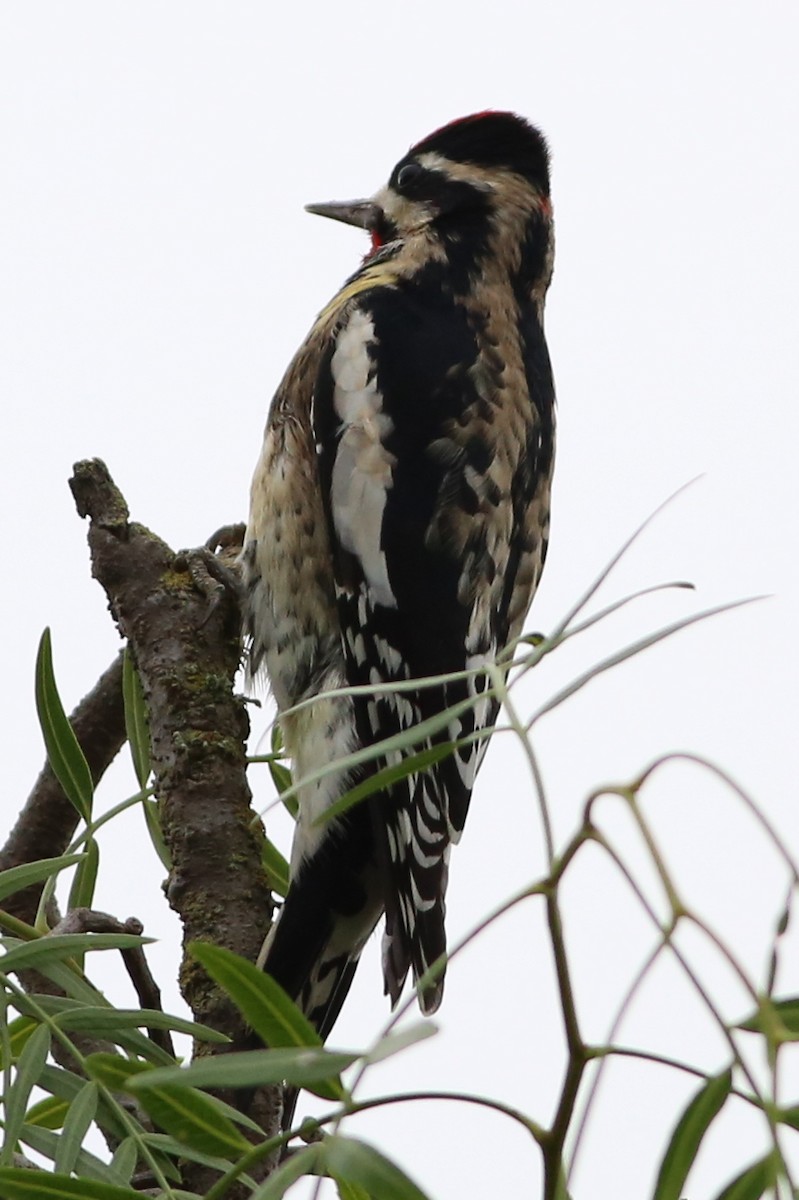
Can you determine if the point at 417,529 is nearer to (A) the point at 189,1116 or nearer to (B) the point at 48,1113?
(B) the point at 48,1113

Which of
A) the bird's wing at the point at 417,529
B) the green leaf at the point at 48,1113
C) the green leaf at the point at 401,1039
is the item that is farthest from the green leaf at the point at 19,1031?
the green leaf at the point at 401,1039

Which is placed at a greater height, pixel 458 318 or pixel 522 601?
pixel 458 318

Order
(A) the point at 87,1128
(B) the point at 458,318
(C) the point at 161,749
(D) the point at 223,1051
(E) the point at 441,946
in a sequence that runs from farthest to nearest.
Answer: (B) the point at 458,318 < (E) the point at 441,946 < (C) the point at 161,749 < (D) the point at 223,1051 < (A) the point at 87,1128

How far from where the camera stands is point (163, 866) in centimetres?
196

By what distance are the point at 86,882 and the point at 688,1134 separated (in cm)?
106

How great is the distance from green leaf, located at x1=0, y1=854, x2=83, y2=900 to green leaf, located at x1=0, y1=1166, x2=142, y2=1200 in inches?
18.6

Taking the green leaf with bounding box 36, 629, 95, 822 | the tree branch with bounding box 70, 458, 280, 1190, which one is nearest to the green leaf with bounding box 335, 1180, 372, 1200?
the tree branch with bounding box 70, 458, 280, 1190

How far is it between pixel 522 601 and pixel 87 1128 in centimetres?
162

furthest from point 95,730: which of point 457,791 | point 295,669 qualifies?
point 457,791

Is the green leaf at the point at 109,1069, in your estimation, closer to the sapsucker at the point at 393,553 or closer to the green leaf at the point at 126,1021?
the green leaf at the point at 126,1021

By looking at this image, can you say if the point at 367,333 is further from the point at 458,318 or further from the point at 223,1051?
the point at 223,1051

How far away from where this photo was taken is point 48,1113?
1.61m

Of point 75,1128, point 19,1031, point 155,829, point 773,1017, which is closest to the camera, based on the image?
point 773,1017

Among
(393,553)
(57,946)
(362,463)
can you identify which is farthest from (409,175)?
(57,946)
